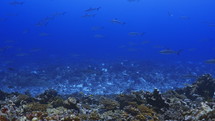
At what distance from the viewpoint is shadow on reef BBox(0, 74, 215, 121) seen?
510 cm

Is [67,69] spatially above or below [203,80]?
below

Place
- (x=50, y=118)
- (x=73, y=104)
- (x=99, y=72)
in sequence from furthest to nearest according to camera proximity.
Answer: (x=99, y=72) → (x=73, y=104) → (x=50, y=118)

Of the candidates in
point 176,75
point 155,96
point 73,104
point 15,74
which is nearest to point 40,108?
point 73,104

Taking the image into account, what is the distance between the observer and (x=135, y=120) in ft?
18.7

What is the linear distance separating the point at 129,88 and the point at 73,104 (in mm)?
9040

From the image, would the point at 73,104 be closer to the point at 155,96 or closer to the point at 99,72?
the point at 155,96

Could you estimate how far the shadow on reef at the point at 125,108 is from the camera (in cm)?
510

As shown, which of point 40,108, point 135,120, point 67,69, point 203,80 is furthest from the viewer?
point 67,69

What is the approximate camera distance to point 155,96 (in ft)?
25.3

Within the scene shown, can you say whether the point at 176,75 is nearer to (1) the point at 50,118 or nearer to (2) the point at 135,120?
(2) the point at 135,120

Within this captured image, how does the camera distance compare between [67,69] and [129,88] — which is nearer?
[129,88]

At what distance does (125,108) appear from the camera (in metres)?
7.02

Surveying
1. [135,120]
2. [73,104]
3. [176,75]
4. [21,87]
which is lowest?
[176,75]

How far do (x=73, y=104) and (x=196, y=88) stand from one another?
650 cm
